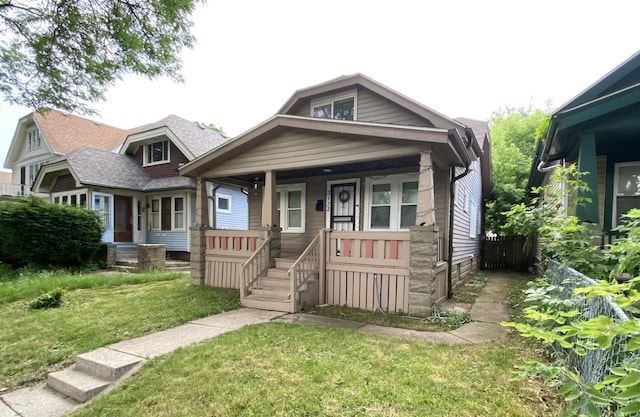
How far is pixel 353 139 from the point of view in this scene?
584cm

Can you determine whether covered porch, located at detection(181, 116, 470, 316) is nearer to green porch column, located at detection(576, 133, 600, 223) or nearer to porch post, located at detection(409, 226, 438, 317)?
porch post, located at detection(409, 226, 438, 317)

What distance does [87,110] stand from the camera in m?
7.68

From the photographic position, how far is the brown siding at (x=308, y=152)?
5.60 meters

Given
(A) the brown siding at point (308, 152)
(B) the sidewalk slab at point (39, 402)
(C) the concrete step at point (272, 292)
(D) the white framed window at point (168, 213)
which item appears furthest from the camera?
(D) the white framed window at point (168, 213)

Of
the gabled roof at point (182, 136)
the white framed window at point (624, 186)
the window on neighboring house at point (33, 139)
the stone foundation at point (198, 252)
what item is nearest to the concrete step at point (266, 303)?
the stone foundation at point (198, 252)

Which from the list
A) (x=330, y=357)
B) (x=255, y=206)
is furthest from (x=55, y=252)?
(x=330, y=357)

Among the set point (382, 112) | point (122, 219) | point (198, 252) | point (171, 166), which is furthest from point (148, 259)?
point (382, 112)

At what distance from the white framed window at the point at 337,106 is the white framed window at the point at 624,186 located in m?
5.67

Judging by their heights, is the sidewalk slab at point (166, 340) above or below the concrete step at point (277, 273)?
below

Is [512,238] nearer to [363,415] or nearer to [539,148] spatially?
[539,148]

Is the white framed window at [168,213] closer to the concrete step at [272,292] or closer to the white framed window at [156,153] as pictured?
the white framed window at [156,153]

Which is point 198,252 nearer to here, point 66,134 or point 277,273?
point 277,273

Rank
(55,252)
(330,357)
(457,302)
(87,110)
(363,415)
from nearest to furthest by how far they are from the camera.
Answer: (363,415), (330,357), (457,302), (87,110), (55,252)

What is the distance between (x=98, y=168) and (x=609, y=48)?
35.1 metres
